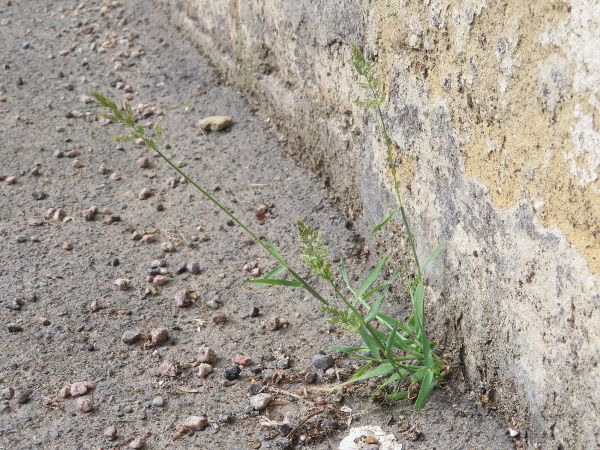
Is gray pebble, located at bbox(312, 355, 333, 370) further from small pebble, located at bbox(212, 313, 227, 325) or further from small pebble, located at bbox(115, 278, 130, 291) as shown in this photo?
small pebble, located at bbox(115, 278, 130, 291)

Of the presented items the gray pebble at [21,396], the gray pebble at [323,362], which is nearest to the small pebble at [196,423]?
the gray pebble at [323,362]

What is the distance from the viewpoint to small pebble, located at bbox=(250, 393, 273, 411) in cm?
198

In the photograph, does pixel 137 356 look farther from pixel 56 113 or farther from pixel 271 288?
pixel 56 113

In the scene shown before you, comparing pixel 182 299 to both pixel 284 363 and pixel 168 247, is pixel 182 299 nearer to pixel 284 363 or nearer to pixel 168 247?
pixel 168 247

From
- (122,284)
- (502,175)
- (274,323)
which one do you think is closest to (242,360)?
(274,323)

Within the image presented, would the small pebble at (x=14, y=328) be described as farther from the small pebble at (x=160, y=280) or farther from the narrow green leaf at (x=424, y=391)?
the narrow green leaf at (x=424, y=391)

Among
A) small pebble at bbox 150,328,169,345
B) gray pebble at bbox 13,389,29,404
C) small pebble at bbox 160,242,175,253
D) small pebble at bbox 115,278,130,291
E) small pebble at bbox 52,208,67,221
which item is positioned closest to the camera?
gray pebble at bbox 13,389,29,404

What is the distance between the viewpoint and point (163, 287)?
2.57 metres

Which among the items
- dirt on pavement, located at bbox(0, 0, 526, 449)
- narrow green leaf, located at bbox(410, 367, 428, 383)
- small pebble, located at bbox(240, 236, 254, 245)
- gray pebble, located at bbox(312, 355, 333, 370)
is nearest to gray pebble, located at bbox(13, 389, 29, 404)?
dirt on pavement, located at bbox(0, 0, 526, 449)

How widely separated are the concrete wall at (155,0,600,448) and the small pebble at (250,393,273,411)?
0.56m

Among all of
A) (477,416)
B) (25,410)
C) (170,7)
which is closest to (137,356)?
(25,410)

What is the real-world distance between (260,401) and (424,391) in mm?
482

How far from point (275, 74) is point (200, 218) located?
0.87 meters

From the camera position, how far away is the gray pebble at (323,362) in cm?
212
